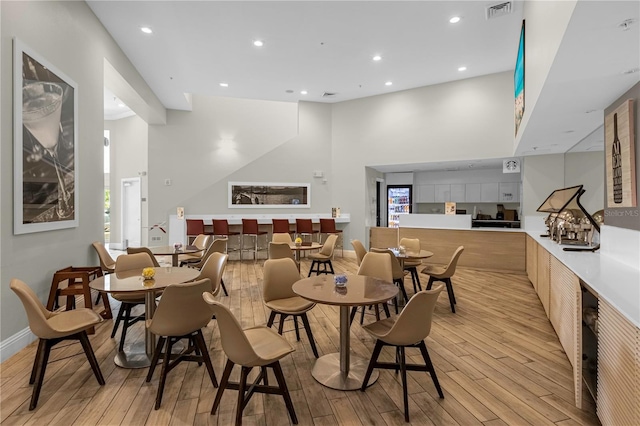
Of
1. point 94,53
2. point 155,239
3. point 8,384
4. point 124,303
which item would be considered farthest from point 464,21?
point 155,239

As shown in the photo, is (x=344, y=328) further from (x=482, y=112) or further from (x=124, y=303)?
(x=482, y=112)

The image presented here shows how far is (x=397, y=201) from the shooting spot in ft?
34.1

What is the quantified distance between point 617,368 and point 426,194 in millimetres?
8416

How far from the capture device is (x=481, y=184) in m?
9.16

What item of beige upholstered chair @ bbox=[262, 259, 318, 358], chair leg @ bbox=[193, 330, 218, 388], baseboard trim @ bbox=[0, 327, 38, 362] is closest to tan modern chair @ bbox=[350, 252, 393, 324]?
beige upholstered chair @ bbox=[262, 259, 318, 358]

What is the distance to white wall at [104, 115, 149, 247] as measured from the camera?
982cm

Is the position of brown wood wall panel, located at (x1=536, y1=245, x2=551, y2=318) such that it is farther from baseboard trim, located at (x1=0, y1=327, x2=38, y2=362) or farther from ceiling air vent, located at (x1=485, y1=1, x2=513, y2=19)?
baseboard trim, located at (x1=0, y1=327, x2=38, y2=362)

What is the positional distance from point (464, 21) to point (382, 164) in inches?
155

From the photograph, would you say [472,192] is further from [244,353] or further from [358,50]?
[244,353]

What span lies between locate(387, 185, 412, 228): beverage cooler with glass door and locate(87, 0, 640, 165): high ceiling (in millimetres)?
3421

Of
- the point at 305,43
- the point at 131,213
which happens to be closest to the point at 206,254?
the point at 305,43

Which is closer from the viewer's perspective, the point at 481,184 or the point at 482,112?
the point at 482,112

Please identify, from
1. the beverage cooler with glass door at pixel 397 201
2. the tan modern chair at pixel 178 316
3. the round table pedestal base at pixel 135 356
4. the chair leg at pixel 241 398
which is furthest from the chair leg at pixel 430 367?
the beverage cooler with glass door at pixel 397 201

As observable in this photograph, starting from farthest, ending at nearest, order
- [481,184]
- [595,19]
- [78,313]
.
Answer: [481,184] → [78,313] → [595,19]
